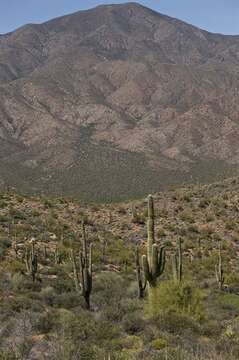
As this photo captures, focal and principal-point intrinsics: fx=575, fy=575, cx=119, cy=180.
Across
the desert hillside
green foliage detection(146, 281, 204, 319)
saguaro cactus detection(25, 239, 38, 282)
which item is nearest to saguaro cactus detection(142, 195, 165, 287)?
the desert hillside

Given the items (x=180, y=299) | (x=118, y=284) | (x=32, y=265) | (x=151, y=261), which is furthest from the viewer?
(x=118, y=284)

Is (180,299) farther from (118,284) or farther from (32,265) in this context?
(32,265)

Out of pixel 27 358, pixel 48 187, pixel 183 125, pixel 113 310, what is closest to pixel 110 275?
pixel 113 310

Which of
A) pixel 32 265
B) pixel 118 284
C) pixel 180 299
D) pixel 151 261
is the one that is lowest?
pixel 118 284

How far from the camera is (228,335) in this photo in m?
14.2

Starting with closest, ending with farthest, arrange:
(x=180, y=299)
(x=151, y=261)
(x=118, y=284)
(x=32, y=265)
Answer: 1. (x=151, y=261)
2. (x=180, y=299)
3. (x=32, y=265)
4. (x=118, y=284)

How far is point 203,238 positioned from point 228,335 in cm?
2005

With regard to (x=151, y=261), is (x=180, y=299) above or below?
below

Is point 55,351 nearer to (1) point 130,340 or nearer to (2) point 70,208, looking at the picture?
(1) point 130,340

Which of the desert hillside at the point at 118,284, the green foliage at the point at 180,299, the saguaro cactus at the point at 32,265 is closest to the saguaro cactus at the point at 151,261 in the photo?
the desert hillside at the point at 118,284

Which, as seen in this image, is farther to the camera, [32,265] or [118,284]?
[118,284]

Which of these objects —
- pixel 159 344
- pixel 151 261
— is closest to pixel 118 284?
pixel 151 261

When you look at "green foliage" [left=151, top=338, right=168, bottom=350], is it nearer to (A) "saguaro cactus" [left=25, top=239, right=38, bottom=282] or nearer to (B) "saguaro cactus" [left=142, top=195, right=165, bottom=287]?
(B) "saguaro cactus" [left=142, top=195, right=165, bottom=287]

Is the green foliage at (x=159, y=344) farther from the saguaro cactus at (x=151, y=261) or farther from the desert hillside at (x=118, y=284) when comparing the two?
the saguaro cactus at (x=151, y=261)
